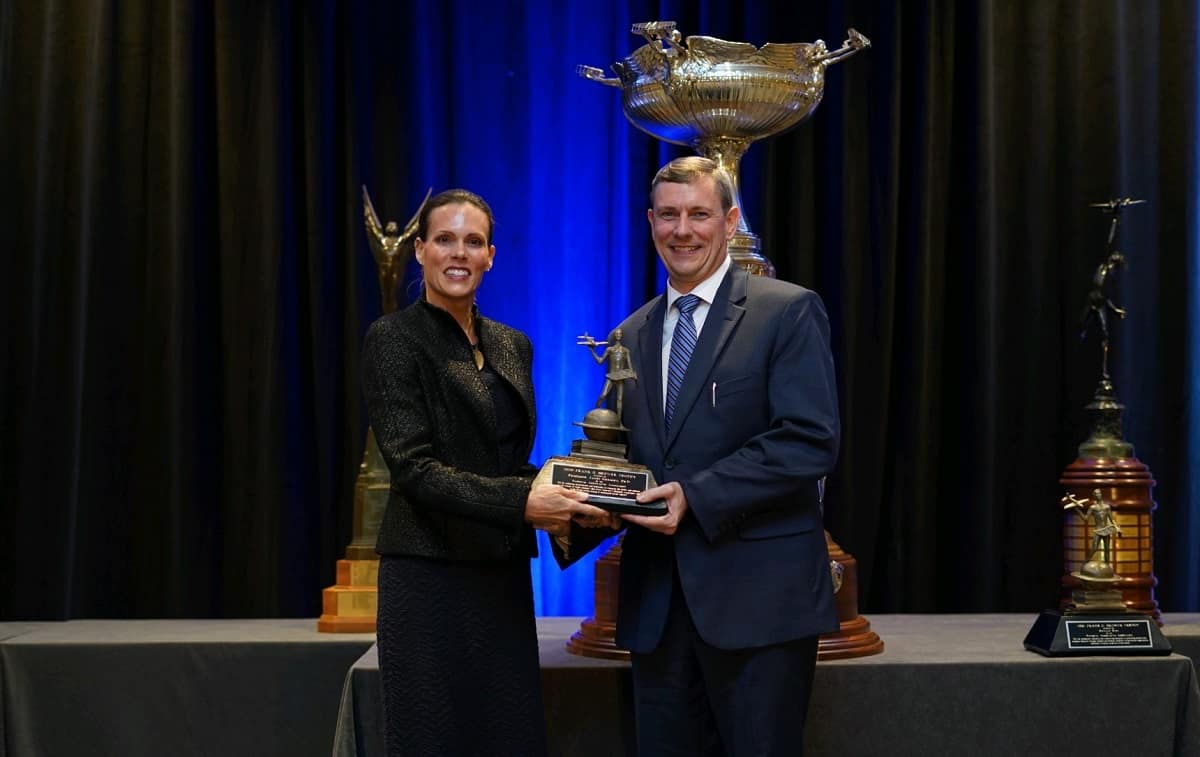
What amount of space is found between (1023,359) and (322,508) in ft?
7.61

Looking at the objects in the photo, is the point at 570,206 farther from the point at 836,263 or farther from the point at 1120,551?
the point at 1120,551

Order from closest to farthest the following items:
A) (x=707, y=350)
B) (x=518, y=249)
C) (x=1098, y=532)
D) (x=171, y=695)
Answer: (x=707, y=350), (x=1098, y=532), (x=171, y=695), (x=518, y=249)

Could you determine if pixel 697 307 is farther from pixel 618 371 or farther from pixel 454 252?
pixel 454 252

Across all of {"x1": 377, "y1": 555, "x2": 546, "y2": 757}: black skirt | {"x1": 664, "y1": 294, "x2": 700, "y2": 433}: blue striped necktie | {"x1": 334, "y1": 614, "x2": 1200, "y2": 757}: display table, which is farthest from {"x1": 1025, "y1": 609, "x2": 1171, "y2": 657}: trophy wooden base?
{"x1": 377, "y1": 555, "x2": 546, "y2": 757}: black skirt

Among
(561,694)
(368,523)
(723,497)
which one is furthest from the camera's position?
(368,523)

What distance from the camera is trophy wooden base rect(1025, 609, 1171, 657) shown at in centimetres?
306

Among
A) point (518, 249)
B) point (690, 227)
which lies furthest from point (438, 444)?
point (518, 249)

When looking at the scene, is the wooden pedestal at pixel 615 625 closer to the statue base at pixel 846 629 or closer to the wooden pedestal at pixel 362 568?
the statue base at pixel 846 629

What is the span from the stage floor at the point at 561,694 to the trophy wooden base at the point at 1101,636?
28 mm

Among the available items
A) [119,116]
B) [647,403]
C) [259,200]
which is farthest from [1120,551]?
[119,116]

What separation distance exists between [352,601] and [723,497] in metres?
1.53

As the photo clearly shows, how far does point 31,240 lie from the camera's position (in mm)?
4230

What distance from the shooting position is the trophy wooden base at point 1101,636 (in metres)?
3.06

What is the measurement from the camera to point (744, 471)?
7.57 ft
